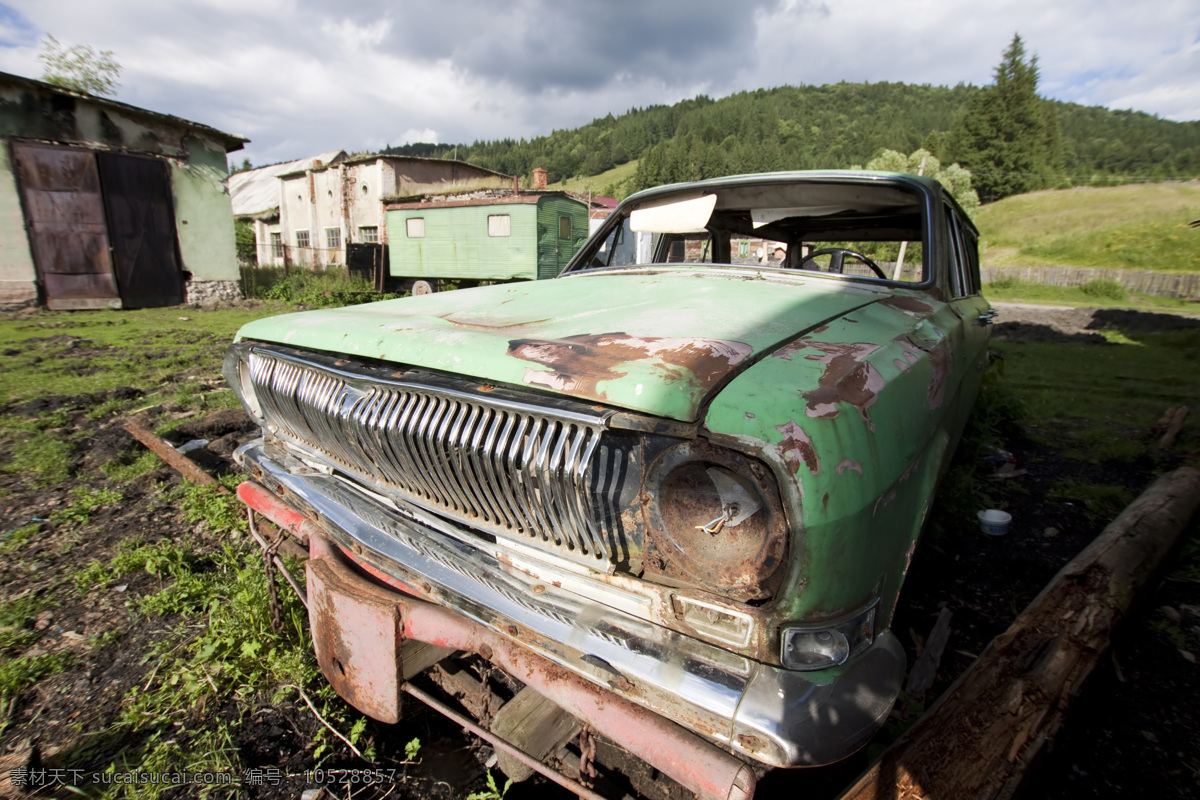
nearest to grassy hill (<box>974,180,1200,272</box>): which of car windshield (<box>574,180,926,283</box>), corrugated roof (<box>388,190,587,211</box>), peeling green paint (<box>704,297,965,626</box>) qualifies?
corrugated roof (<box>388,190,587,211</box>)

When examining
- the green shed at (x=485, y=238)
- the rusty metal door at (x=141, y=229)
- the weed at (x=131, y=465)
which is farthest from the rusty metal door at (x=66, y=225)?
the weed at (x=131, y=465)

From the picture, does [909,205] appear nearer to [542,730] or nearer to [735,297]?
[735,297]

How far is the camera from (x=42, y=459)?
11.8 feet

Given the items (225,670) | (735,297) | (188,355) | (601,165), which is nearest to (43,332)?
(188,355)

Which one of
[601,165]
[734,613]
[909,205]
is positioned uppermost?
[601,165]

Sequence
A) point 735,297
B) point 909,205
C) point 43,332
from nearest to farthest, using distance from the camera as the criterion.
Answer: point 735,297, point 909,205, point 43,332

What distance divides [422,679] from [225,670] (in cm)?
66

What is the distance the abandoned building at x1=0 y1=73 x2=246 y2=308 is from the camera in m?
10.2

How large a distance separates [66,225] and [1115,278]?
30740 mm

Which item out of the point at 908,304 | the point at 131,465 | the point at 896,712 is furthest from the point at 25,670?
the point at 908,304

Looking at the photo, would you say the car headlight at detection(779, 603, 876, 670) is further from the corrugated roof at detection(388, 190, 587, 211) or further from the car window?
the corrugated roof at detection(388, 190, 587, 211)

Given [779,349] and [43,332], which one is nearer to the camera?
[779,349]

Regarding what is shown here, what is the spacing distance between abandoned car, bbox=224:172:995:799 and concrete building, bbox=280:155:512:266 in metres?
20.2

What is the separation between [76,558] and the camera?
262 cm
